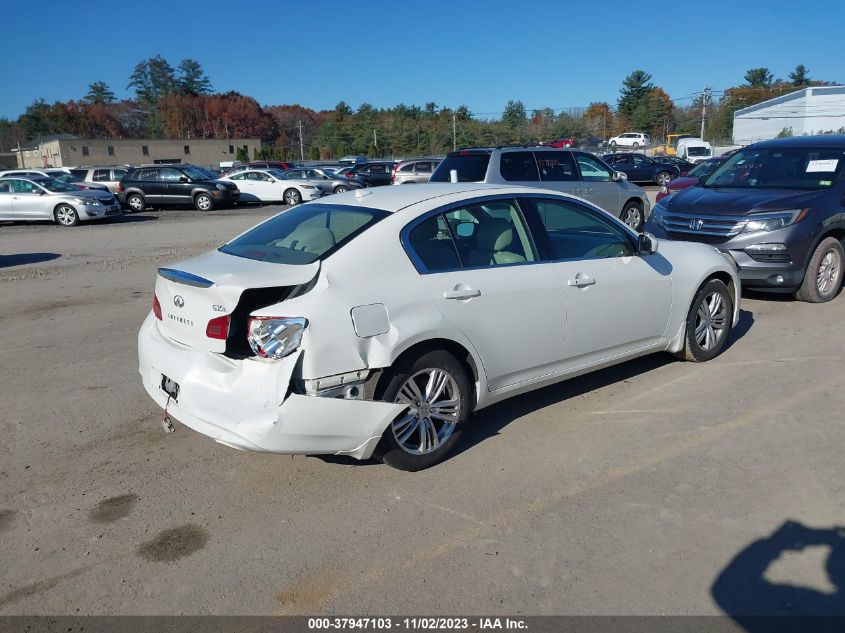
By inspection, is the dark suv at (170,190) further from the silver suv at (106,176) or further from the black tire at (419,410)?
the black tire at (419,410)

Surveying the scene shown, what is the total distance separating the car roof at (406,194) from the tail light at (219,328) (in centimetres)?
120

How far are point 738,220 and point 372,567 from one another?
247 inches

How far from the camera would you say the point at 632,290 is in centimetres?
502

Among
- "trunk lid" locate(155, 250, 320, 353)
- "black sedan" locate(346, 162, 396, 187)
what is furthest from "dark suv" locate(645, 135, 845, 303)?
"black sedan" locate(346, 162, 396, 187)

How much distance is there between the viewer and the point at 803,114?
204 ft

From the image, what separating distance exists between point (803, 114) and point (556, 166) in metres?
61.1

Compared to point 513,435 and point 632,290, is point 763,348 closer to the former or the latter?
point 632,290

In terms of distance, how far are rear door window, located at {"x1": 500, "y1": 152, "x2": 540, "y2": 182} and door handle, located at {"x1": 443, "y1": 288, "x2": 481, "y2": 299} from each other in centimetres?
809

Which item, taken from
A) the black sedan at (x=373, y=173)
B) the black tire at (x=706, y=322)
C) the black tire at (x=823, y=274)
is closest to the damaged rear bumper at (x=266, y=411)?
the black tire at (x=706, y=322)

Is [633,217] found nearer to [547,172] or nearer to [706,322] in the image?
[547,172]

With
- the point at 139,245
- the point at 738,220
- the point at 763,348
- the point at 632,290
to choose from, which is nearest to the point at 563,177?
the point at 738,220

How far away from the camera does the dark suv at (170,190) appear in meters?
24.6

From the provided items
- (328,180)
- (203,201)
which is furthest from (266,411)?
(328,180)

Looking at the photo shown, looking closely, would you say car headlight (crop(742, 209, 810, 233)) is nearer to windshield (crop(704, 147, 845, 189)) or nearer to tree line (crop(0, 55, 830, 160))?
windshield (crop(704, 147, 845, 189))
